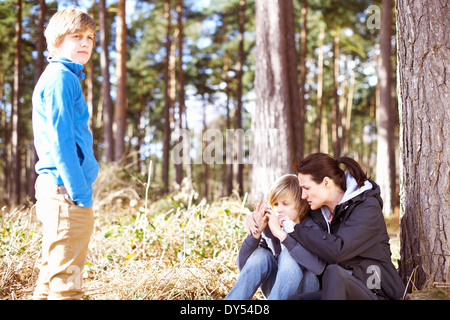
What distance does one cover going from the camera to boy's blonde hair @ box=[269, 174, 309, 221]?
3.01m

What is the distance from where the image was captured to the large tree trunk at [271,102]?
223 inches

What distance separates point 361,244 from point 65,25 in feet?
7.30

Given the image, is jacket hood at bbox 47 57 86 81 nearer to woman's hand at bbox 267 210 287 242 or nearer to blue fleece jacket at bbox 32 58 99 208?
blue fleece jacket at bbox 32 58 99 208

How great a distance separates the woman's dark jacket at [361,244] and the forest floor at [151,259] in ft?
Answer: 0.73

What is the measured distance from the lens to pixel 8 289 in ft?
11.3

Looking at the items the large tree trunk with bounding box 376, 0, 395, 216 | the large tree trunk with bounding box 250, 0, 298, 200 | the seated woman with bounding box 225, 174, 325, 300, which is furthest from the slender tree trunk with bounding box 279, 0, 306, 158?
the large tree trunk with bounding box 376, 0, 395, 216

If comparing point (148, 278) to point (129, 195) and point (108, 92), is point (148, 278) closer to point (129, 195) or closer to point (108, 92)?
point (129, 195)

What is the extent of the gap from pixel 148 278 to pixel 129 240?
1.14m

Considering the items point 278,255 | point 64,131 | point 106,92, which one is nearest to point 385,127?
point 106,92

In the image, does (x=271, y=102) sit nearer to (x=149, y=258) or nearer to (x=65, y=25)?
(x=149, y=258)

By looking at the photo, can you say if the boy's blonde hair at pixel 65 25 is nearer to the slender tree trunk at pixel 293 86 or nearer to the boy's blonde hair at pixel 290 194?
the boy's blonde hair at pixel 290 194

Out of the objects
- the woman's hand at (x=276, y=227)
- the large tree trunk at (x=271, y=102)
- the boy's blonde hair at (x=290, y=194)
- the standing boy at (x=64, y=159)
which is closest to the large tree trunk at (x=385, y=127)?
the large tree trunk at (x=271, y=102)

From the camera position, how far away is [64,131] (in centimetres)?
225

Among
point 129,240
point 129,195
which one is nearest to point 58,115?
point 129,240
